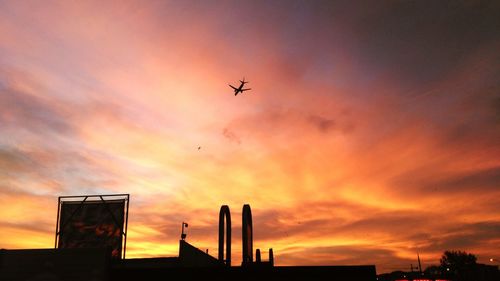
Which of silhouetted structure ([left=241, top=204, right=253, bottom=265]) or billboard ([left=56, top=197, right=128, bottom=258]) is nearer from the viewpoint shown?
silhouetted structure ([left=241, top=204, right=253, bottom=265])

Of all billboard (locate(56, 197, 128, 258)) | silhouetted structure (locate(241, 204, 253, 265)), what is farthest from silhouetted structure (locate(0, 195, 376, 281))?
→ billboard (locate(56, 197, 128, 258))

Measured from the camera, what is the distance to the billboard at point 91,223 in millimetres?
37406

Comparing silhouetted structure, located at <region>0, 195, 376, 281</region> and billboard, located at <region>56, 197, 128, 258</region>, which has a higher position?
billboard, located at <region>56, 197, 128, 258</region>

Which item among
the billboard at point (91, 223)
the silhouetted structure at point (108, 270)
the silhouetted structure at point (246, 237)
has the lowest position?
the silhouetted structure at point (108, 270)

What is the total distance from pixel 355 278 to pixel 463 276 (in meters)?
126

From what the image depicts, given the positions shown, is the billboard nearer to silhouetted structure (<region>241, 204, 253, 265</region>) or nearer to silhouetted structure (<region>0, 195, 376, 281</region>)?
silhouetted structure (<region>241, 204, 253, 265</region>)

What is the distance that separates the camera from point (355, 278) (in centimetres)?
2183

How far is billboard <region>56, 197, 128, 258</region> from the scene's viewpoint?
123ft

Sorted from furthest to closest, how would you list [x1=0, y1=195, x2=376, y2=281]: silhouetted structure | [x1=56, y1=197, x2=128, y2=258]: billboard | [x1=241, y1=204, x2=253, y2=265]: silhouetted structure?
[x1=56, y1=197, x2=128, y2=258]: billboard → [x1=241, y1=204, x2=253, y2=265]: silhouetted structure → [x1=0, y1=195, x2=376, y2=281]: silhouetted structure

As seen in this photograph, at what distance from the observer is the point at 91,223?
3834 centimetres

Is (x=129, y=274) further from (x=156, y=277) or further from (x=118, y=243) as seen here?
(x=118, y=243)

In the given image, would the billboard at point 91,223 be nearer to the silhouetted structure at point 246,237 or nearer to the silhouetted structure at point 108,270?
the silhouetted structure at point 246,237

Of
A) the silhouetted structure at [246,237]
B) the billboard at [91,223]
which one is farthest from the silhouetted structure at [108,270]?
the billboard at [91,223]

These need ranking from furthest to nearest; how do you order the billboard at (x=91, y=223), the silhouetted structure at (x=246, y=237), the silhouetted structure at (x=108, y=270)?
the billboard at (x=91, y=223) < the silhouetted structure at (x=246, y=237) < the silhouetted structure at (x=108, y=270)
